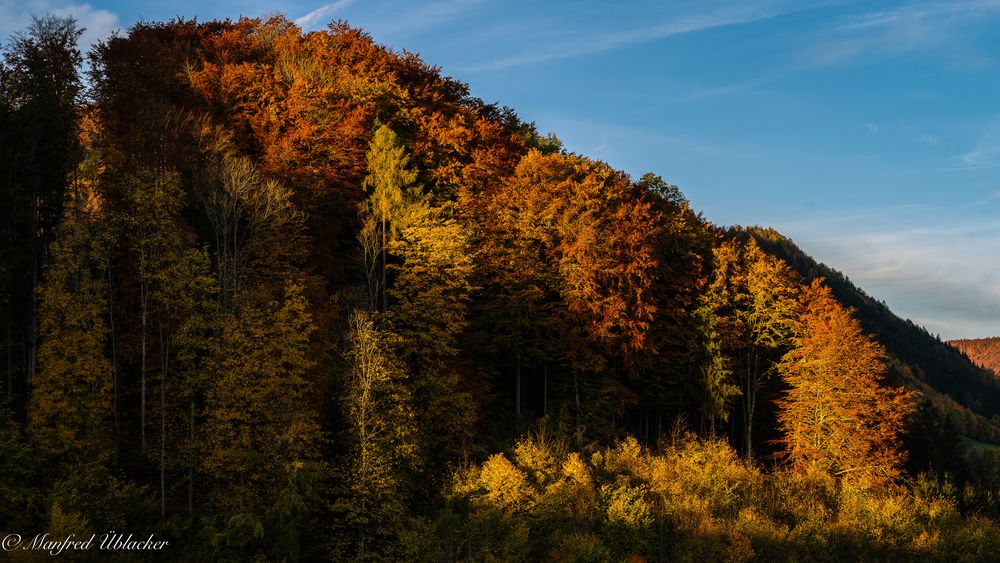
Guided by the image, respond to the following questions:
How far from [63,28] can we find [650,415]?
48.6 meters

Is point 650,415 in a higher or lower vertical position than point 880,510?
higher

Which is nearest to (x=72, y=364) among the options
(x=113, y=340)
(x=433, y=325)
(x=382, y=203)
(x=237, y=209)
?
(x=113, y=340)

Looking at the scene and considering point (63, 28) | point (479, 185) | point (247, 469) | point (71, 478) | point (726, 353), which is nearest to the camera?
point (71, 478)

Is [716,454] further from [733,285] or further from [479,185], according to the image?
[479,185]

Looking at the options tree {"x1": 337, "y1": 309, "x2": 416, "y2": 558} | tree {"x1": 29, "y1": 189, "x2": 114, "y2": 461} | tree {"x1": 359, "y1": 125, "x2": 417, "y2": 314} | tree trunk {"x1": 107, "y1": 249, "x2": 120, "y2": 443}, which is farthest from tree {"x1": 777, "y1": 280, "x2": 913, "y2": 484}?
tree {"x1": 29, "y1": 189, "x2": 114, "y2": 461}

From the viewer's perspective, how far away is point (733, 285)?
5431cm

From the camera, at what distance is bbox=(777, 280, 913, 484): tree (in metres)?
47.8

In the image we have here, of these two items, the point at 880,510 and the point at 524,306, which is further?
the point at 524,306

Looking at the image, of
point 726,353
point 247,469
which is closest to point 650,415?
point 726,353

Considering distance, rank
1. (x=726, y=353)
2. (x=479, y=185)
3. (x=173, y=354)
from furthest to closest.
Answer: (x=726, y=353)
(x=479, y=185)
(x=173, y=354)

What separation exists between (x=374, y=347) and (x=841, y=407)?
3274 cm

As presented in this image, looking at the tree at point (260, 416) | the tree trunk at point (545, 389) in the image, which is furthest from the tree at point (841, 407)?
the tree at point (260, 416)

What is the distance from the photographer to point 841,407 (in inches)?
1930

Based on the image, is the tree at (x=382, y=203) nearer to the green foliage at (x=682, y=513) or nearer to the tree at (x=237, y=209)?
the tree at (x=237, y=209)
